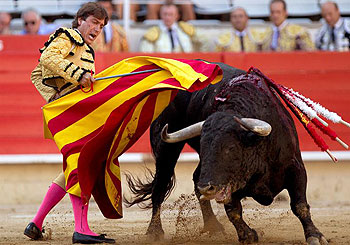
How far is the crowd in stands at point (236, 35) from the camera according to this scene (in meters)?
7.24

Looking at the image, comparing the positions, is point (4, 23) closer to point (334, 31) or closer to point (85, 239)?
point (334, 31)

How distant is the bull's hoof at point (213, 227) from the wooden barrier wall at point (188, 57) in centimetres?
222

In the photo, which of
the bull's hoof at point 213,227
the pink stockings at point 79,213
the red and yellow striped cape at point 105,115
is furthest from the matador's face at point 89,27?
the bull's hoof at point 213,227

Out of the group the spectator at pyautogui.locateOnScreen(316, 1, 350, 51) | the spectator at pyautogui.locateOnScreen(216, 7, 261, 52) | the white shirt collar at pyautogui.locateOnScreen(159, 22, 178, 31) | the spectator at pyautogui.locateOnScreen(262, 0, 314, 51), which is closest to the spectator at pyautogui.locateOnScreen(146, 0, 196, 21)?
A: the white shirt collar at pyautogui.locateOnScreen(159, 22, 178, 31)

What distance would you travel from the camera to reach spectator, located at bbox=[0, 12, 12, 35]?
7629 millimetres

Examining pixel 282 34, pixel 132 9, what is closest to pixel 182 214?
pixel 282 34

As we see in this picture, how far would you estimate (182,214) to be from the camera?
17.4 ft

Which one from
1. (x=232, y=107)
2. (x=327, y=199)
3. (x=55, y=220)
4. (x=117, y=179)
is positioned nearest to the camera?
(x=232, y=107)

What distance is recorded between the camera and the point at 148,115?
4.34 m

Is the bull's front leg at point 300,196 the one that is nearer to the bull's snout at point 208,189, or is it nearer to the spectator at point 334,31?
the bull's snout at point 208,189

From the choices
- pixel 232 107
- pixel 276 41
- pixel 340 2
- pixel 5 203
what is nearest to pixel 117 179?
pixel 232 107

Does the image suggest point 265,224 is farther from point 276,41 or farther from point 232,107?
point 276,41

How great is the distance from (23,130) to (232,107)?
3446 millimetres

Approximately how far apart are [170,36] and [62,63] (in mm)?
3400
